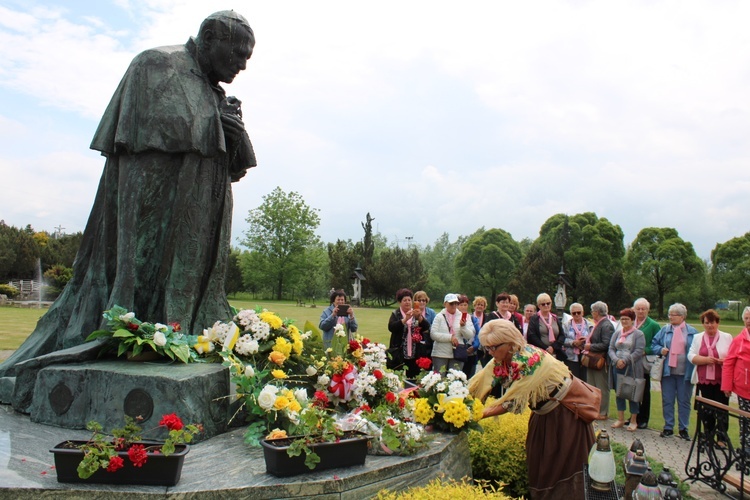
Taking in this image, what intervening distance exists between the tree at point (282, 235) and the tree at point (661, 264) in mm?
29705

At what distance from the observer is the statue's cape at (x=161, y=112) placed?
4430 mm

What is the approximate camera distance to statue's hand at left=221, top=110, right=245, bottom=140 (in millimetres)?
4699

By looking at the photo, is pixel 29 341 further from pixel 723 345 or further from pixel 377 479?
pixel 723 345

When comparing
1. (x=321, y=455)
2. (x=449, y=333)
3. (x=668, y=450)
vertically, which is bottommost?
(x=668, y=450)

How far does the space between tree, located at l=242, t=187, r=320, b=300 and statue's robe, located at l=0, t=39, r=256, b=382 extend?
51105 millimetres

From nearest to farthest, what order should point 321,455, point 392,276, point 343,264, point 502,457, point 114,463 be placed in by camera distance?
1. point 114,463
2. point 321,455
3. point 502,457
4. point 392,276
5. point 343,264

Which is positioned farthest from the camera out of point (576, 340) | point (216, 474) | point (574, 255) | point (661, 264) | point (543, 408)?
point (574, 255)

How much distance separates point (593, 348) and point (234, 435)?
21.6 feet

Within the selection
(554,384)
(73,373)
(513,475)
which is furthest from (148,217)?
(513,475)

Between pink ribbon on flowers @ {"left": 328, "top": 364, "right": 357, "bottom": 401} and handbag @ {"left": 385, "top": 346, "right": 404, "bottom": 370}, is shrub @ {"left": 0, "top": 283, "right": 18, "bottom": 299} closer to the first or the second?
handbag @ {"left": 385, "top": 346, "right": 404, "bottom": 370}

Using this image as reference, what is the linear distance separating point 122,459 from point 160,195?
2266 mm

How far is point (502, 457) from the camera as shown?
541cm

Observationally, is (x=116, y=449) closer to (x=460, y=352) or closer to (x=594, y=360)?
(x=460, y=352)

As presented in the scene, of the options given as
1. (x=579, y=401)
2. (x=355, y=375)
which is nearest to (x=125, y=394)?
(x=355, y=375)
